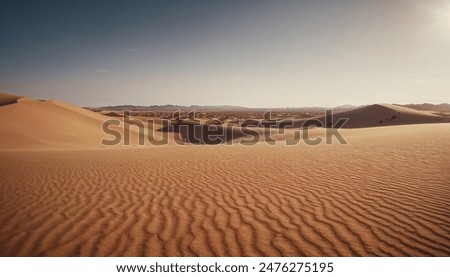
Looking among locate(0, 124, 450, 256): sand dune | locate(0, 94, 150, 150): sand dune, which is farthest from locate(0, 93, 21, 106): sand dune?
locate(0, 124, 450, 256): sand dune

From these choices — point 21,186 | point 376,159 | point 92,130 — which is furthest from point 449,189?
point 92,130

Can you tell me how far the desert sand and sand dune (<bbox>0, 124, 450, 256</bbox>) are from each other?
20mm

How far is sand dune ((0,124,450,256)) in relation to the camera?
12.8ft

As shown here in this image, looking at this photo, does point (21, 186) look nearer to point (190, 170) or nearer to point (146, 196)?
point (146, 196)

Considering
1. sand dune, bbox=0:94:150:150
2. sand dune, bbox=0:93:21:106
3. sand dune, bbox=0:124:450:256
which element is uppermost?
sand dune, bbox=0:93:21:106

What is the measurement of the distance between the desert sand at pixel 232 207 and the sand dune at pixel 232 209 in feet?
0.06

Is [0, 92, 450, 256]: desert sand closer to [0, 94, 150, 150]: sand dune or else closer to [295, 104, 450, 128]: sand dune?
[0, 94, 150, 150]: sand dune

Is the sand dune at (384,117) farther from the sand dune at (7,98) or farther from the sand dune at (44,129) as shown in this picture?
the sand dune at (7,98)

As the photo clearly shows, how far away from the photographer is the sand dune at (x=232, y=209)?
3.89 m

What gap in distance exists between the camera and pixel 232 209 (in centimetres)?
526

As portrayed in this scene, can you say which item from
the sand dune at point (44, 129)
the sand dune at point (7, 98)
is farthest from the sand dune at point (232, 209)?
the sand dune at point (7, 98)

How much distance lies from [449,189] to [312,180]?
2.96 metres

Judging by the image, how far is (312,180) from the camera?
23.4 feet
